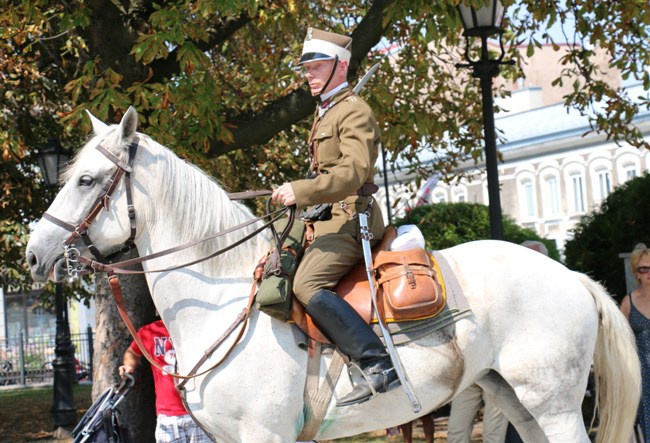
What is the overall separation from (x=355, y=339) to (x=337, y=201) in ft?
2.47

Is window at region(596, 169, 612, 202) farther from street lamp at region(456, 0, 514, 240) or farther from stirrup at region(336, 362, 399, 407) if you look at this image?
stirrup at region(336, 362, 399, 407)

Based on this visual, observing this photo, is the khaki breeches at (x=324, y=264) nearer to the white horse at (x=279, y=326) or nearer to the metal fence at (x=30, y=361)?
the white horse at (x=279, y=326)

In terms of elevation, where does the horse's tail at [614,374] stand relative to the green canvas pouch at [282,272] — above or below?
below

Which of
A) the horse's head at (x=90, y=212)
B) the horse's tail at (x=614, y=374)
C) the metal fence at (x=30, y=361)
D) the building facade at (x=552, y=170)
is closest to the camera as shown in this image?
the horse's head at (x=90, y=212)

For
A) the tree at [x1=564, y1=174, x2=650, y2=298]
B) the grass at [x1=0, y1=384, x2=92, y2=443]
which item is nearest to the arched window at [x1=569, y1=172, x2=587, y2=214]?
the grass at [x1=0, y1=384, x2=92, y2=443]

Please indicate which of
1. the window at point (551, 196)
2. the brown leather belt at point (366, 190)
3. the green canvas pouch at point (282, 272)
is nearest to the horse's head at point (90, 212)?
the green canvas pouch at point (282, 272)

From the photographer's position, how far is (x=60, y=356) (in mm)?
18297

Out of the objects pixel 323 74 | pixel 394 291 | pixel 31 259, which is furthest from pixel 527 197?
pixel 31 259

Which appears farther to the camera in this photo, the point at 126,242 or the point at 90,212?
the point at 126,242

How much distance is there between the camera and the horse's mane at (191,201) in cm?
534

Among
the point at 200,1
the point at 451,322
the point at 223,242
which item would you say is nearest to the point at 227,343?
the point at 223,242

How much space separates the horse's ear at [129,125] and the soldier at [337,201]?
88cm

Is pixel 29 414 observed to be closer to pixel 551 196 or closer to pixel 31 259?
pixel 31 259

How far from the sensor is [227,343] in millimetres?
5191
